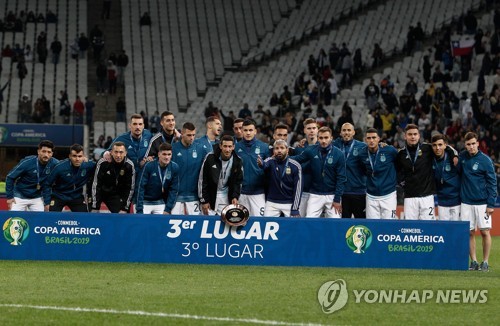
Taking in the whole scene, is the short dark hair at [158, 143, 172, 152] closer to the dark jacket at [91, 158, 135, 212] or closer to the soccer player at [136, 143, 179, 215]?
the soccer player at [136, 143, 179, 215]

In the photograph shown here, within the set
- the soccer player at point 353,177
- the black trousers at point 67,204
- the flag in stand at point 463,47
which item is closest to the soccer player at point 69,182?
the black trousers at point 67,204

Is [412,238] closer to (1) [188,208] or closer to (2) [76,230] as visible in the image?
(1) [188,208]

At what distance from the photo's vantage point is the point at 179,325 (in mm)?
13570

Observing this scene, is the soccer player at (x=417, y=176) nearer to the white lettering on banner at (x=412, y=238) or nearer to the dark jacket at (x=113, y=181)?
the white lettering on banner at (x=412, y=238)

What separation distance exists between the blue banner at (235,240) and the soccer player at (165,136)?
2.01 metres

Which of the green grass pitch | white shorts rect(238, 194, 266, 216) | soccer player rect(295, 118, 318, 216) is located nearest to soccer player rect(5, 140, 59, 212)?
the green grass pitch

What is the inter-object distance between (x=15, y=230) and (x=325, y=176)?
18.5 ft

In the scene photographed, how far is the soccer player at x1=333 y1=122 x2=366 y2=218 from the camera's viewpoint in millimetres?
21641

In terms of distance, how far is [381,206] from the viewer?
21188 millimetres

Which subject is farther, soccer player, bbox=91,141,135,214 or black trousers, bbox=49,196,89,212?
black trousers, bbox=49,196,89,212

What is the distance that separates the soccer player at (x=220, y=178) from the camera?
21.3 m

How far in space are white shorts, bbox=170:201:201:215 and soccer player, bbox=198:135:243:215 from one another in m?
0.28

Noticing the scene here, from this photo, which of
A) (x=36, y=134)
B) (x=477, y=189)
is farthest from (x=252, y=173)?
(x=36, y=134)

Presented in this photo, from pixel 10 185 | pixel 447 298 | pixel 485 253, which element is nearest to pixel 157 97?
pixel 10 185
